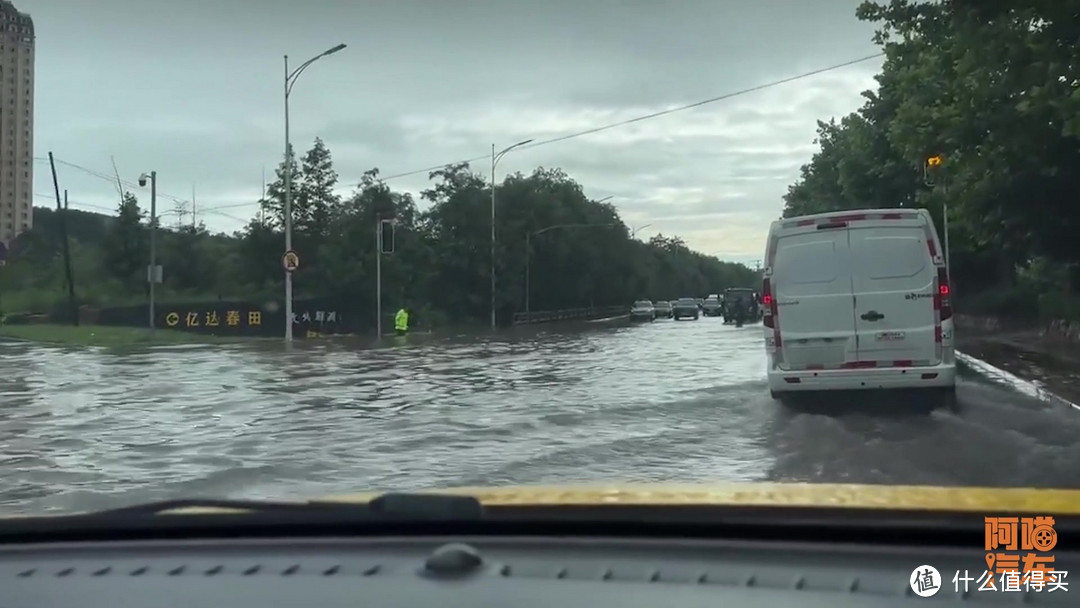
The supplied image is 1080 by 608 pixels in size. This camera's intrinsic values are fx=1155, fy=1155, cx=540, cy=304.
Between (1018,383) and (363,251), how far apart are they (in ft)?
140

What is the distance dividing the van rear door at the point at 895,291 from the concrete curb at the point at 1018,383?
263 centimetres

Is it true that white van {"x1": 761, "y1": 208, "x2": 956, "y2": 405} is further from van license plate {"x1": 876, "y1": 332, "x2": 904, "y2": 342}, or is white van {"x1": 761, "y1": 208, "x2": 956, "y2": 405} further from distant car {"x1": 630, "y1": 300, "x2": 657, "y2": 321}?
distant car {"x1": 630, "y1": 300, "x2": 657, "y2": 321}

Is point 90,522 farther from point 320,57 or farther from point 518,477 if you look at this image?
point 320,57

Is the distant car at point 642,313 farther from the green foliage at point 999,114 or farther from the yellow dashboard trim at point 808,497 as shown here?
the yellow dashboard trim at point 808,497

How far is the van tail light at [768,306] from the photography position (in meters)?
12.6

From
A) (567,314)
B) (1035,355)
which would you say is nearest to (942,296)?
(1035,355)

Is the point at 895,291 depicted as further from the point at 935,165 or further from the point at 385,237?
the point at 385,237

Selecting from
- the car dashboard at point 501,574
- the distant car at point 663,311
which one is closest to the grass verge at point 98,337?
the car dashboard at point 501,574

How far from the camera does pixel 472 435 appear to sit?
1192cm

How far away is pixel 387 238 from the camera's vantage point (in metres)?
38.2

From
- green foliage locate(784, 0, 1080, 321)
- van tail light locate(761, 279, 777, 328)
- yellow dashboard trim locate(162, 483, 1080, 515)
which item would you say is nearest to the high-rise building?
green foliage locate(784, 0, 1080, 321)

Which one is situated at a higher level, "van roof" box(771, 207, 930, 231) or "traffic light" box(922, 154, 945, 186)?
"traffic light" box(922, 154, 945, 186)

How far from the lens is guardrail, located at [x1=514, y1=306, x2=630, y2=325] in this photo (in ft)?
221

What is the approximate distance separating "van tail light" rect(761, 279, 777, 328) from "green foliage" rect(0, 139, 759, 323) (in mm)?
37137
